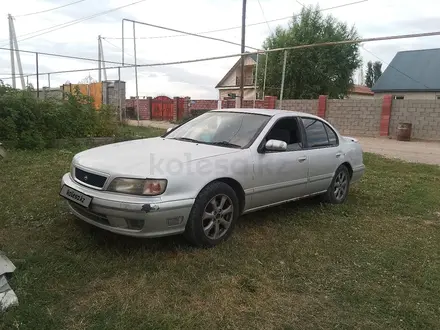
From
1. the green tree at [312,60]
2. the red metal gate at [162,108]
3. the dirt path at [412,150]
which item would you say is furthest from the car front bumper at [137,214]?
the red metal gate at [162,108]

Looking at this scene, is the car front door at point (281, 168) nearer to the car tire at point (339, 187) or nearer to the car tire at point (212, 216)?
the car tire at point (212, 216)

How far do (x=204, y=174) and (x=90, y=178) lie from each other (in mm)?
1011

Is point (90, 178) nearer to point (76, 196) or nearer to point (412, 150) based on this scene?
point (76, 196)

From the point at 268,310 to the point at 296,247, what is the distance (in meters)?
1.22

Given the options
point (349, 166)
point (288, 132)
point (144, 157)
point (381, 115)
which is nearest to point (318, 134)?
point (288, 132)

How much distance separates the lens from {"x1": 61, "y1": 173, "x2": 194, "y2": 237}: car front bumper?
3.12 metres

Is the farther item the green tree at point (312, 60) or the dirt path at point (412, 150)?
the green tree at point (312, 60)

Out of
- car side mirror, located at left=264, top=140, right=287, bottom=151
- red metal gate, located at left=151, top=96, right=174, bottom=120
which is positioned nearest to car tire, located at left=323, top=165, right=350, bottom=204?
car side mirror, located at left=264, top=140, right=287, bottom=151

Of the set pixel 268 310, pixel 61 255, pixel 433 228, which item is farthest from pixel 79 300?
pixel 433 228

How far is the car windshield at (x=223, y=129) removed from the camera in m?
4.19

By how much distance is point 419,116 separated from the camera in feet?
53.6

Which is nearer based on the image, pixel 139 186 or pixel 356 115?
pixel 139 186

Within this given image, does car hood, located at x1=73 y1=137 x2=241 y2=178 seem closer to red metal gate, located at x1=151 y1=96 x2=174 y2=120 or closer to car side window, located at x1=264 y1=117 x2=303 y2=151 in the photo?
car side window, located at x1=264 y1=117 x2=303 y2=151

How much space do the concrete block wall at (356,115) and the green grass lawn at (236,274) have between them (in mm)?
13352
